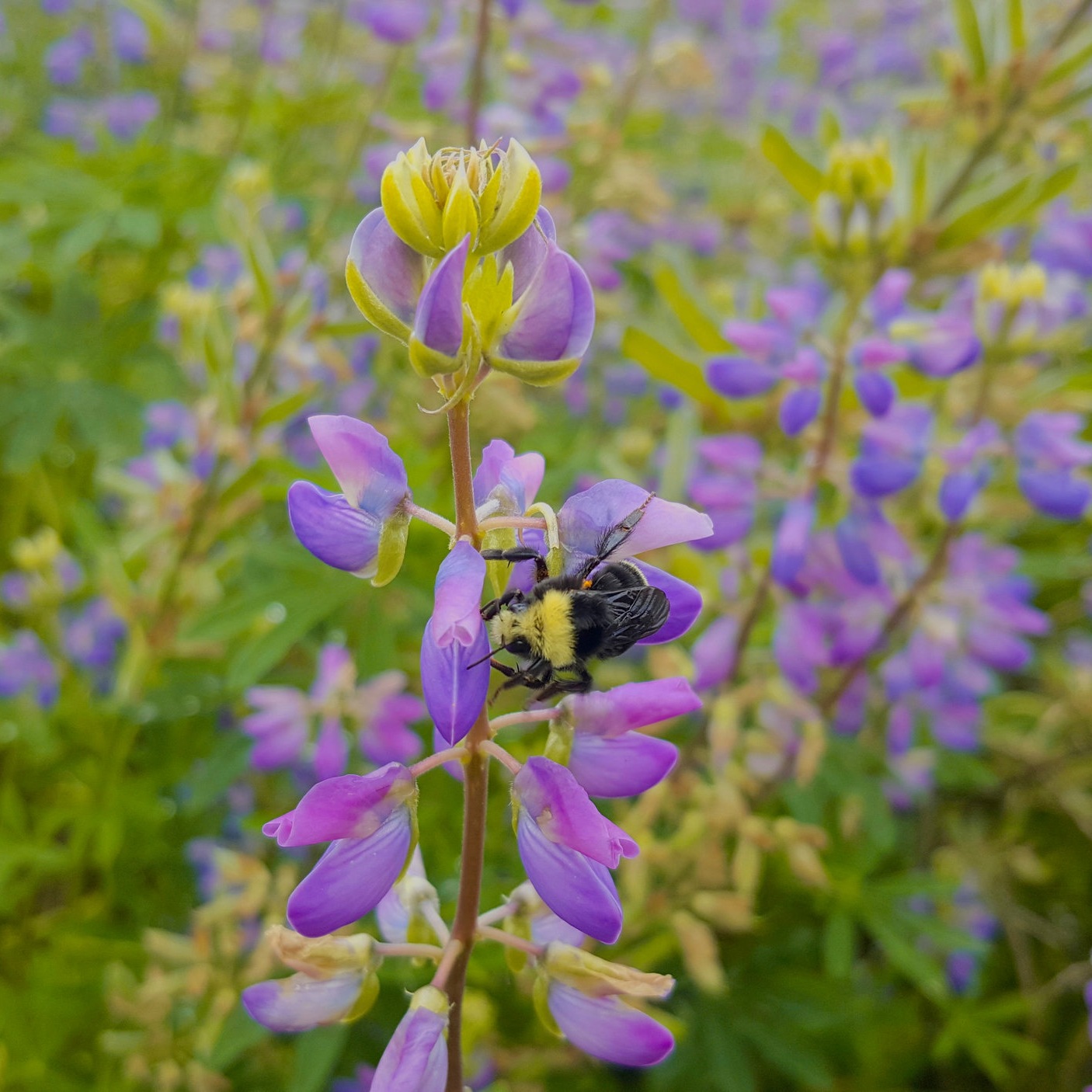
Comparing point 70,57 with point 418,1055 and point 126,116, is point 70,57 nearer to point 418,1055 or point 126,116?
point 126,116

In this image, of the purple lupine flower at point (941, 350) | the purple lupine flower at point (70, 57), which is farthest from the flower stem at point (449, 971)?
the purple lupine flower at point (70, 57)

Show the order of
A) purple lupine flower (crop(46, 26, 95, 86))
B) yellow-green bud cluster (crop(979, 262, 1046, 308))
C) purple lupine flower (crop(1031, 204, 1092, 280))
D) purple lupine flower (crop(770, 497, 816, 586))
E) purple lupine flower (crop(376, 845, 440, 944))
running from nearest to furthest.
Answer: purple lupine flower (crop(376, 845, 440, 944)), purple lupine flower (crop(770, 497, 816, 586)), yellow-green bud cluster (crop(979, 262, 1046, 308)), purple lupine flower (crop(1031, 204, 1092, 280)), purple lupine flower (crop(46, 26, 95, 86))

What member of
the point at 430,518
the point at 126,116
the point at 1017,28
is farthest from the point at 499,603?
the point at 126,116

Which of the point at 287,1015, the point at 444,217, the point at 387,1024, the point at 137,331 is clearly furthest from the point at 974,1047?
the point at 137,331

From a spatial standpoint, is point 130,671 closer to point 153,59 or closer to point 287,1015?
point 287,1015

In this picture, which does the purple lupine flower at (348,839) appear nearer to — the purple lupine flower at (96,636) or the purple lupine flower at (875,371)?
the purple lupine flower at (875,371)

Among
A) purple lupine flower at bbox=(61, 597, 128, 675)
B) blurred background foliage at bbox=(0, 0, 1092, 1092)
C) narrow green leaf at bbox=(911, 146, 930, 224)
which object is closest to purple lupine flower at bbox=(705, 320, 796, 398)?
blurred background foliage at bbox=(0, 0, 1092, 1092)

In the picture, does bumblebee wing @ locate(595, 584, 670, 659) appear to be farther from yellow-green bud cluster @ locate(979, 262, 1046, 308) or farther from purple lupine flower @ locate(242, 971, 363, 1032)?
yellow-green bud cluster @ locate(979, 262, 1046, 308)
